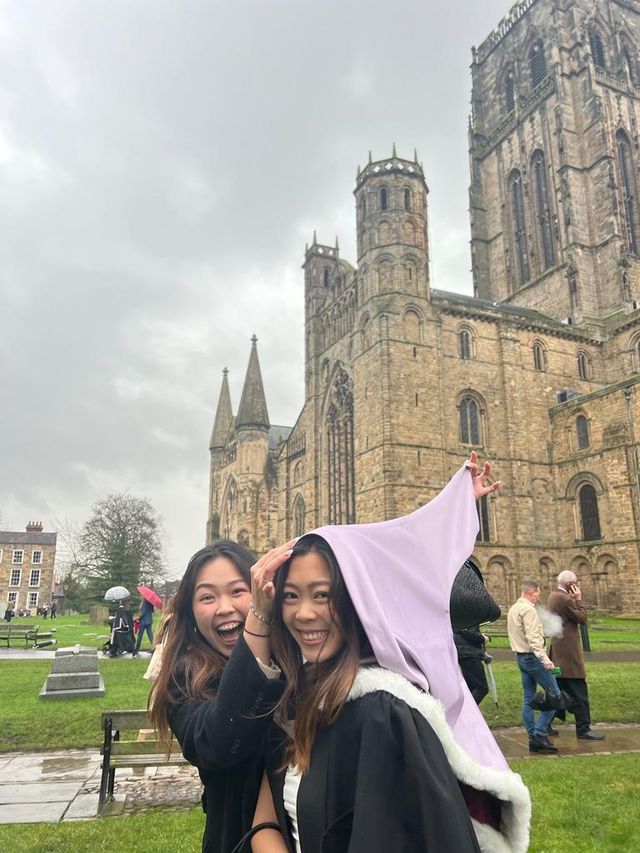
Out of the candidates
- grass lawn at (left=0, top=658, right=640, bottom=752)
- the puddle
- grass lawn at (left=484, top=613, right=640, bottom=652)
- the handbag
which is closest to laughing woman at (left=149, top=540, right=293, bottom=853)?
the handbag

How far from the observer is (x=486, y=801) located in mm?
1604

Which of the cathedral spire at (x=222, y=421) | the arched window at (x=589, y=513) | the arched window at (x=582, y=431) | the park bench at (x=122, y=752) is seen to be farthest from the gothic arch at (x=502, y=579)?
the cathedral spire at (x=222, y=421)

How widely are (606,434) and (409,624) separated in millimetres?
31415

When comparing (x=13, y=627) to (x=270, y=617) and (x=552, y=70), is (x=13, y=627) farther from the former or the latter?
(x=552, y=70)

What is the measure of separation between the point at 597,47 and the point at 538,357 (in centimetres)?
2501

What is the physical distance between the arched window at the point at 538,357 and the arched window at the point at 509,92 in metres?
22.6

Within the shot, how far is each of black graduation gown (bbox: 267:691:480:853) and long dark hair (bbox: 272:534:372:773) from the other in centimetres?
4

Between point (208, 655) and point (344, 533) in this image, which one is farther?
point (208, 655)

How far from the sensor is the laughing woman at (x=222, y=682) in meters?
1.70

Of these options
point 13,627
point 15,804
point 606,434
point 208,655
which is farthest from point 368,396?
→ point 208,655

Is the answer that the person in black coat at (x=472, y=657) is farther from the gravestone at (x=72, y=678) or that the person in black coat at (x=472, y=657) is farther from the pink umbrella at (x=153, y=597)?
the gravestone at (x=72, y=678)

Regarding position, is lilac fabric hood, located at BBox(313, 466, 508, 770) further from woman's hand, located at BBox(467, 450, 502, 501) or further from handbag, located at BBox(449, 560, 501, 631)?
handbag, located at BBox(449, 560, 501, 631)

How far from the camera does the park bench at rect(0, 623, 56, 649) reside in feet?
64.5

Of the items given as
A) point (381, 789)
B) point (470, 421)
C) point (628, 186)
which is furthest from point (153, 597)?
point (628, 186)
